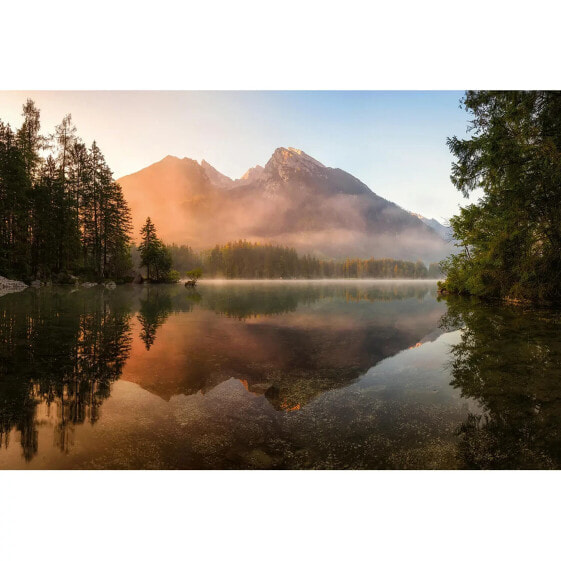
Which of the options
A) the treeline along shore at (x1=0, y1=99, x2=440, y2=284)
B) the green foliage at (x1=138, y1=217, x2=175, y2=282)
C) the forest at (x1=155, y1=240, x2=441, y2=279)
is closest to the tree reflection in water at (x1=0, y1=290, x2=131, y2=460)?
the treeline along shore at (x1=0, y1=99, x2=440, y2=284)

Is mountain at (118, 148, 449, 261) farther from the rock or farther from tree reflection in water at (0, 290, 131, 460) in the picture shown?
tree reflection in water at (0, 290, 131, 460)

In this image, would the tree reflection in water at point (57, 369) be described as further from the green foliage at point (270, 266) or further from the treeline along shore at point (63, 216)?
the green foliage at point (270, 266)

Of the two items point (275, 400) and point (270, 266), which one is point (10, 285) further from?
point (270, 266)

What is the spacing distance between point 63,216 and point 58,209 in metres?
0.80

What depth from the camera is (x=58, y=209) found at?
32.3 metres

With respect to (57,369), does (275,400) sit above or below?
below

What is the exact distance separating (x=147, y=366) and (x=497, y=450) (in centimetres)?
580

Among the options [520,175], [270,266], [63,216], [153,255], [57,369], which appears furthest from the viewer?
[270,266]

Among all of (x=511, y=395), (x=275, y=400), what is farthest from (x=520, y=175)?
(x=275, y=400)

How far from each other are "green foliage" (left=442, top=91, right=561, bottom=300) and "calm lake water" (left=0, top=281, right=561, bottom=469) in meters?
4.03

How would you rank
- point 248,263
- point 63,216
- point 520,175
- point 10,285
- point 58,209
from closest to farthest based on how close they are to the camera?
point 520,175 < point 10,285 < point 58,209 < point 63,216 < point 248,263

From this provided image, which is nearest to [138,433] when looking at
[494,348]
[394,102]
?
[494,348]

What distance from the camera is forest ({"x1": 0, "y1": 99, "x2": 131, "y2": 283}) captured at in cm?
2633

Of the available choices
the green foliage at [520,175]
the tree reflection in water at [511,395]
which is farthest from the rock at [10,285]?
the green foliage at [520,175]
